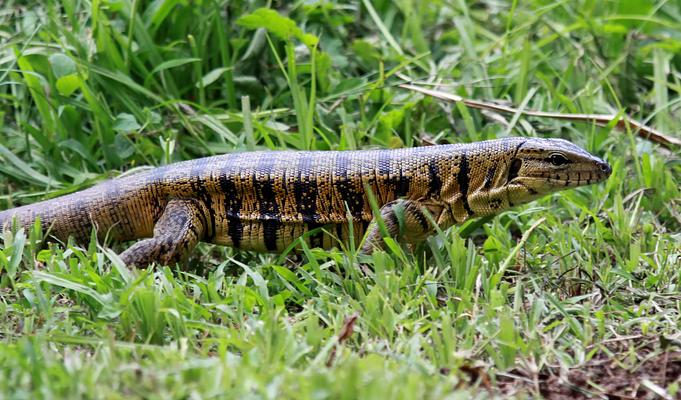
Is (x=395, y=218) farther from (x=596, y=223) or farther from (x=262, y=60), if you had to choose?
(x=262, y=60)

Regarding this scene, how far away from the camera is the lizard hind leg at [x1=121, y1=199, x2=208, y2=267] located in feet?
16.1

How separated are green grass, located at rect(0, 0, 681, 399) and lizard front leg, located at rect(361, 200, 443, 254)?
107 millimetres

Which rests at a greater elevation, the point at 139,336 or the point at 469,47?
the point at 469,47

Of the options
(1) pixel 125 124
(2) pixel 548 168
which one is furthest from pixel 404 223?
(1) pixel 125 124

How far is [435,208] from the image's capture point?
16.7ft

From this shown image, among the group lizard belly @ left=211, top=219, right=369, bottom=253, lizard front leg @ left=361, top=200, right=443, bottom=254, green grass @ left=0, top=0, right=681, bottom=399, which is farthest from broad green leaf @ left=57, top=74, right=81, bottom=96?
lizard front leg @ left=361, top=200, right=443, bottom=254

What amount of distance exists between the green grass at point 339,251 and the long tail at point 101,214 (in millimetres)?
261

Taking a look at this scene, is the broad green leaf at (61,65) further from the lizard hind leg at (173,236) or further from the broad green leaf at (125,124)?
the lizard hind leg at (173,236)

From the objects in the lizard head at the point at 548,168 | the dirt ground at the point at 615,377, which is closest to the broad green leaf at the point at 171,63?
the lizard head at the point at 548,168

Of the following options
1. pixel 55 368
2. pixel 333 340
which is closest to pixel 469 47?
pixel 333 340

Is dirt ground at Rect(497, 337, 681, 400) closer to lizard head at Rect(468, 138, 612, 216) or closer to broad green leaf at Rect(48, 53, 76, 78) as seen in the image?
lizard head at Rect(468, 138, 612, 216)

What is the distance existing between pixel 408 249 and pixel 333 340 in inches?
49.9

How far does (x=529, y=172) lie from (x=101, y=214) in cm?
213

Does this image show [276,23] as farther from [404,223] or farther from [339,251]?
[404,223]
